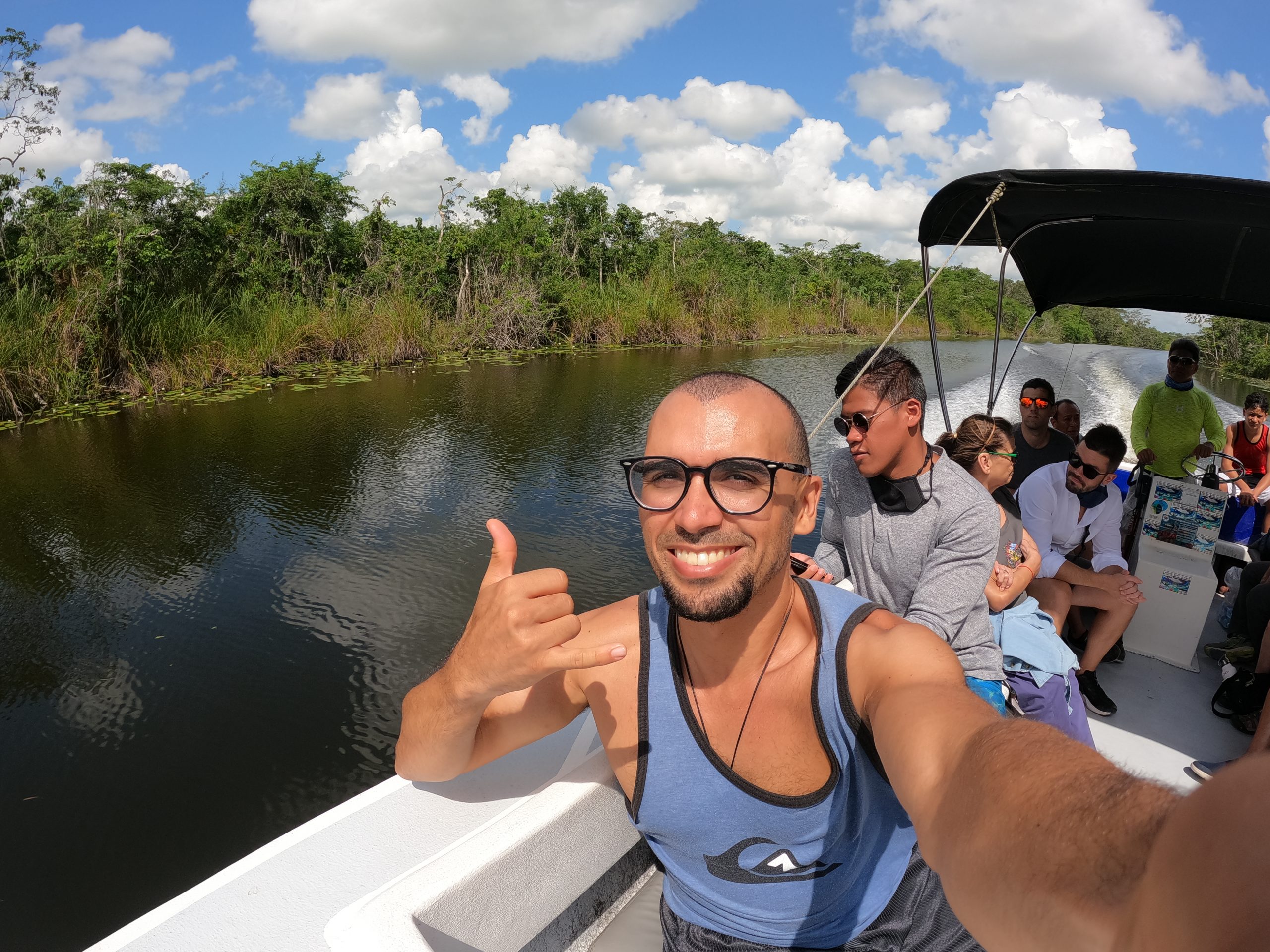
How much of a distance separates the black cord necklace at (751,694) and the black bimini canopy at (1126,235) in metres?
2.08

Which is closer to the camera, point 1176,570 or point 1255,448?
point 1176,570

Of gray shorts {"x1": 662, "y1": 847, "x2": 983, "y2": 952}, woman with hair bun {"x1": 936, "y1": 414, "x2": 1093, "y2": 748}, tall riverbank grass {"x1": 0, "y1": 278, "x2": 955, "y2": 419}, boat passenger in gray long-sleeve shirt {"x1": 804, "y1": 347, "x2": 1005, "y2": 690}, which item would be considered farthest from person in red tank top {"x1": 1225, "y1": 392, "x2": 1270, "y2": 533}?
tall riverbank grass {"x1": 0, "y1": 278, "x2": 955, "y2": 419}

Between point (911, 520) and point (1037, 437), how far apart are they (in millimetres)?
2376

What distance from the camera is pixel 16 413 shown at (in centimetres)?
704

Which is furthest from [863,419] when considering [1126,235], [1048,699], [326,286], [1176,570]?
[326,286]

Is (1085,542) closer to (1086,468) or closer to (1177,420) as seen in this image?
(1086,468)

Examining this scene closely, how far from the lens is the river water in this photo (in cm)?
243

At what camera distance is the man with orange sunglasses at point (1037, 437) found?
12.3 feet

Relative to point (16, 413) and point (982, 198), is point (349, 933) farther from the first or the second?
point (16, 413)

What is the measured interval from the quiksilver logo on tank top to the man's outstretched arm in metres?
0.30

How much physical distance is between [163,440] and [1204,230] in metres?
7.77

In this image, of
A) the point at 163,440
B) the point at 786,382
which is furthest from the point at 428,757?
the point at 786,382

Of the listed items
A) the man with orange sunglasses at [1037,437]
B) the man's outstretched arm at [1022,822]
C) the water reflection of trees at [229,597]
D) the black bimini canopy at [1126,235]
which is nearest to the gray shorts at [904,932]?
the man's outstretched arm at [1022,822]

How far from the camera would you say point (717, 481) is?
3.80 feet
